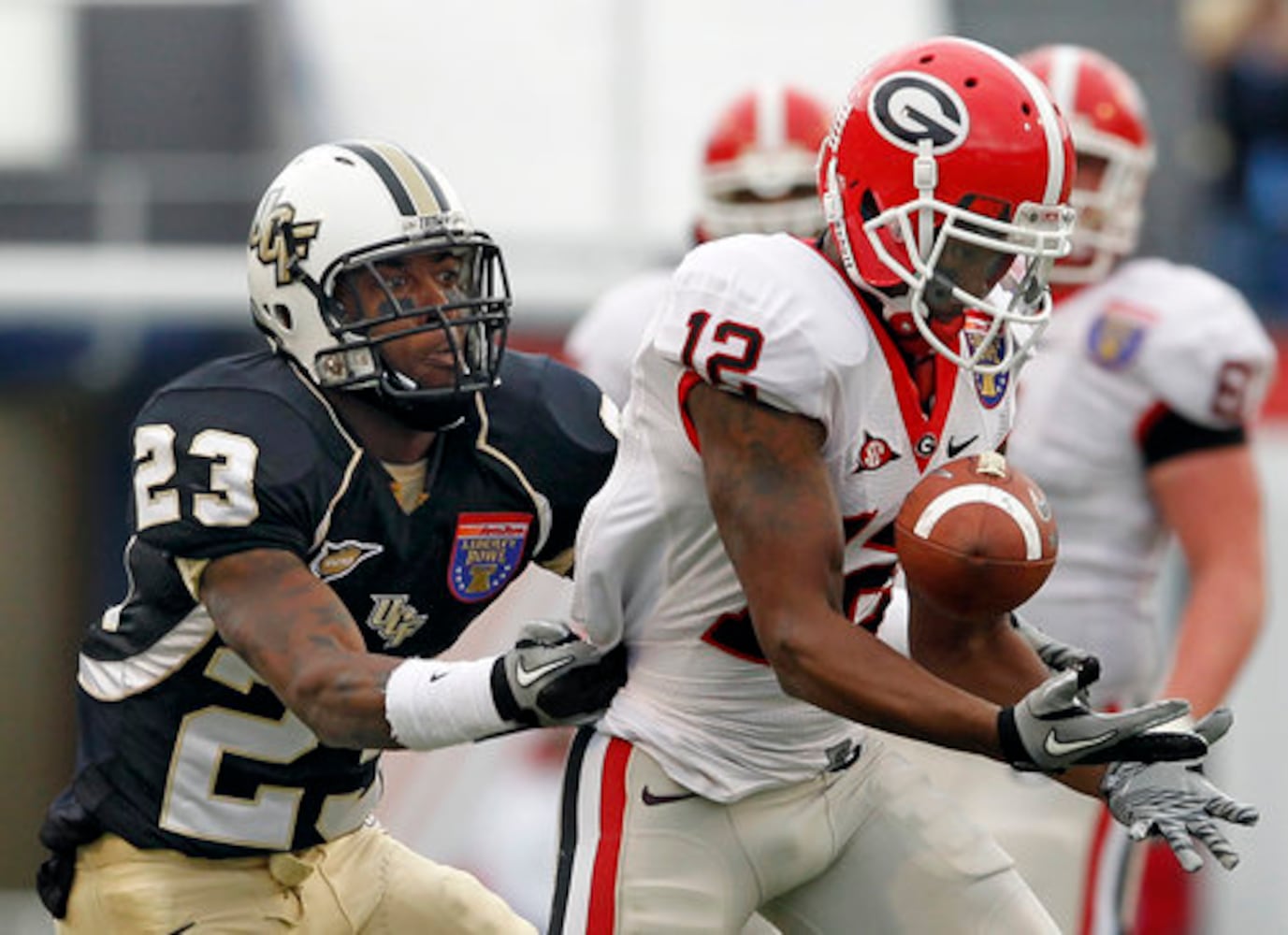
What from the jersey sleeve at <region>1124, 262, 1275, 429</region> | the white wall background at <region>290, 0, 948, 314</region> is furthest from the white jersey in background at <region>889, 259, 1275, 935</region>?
the white wall background at <region>290, 0, 948, 314</region>

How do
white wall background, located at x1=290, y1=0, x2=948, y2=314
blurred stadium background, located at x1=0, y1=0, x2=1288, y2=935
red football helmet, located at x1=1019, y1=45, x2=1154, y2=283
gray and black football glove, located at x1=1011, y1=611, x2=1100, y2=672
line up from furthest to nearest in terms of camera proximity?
white wall background, located at x1=290, y1=0, x2=948, y2=314
blurred stadium background, located at x1=0, y1=0, x2=1288, y2=935
red football helmet, located at x1=1019, y1=45, x2=1154, y2=283
gray and black football glove, located at x1=1011, y1=611, x2=1100, y2=672

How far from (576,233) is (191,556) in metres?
6.75

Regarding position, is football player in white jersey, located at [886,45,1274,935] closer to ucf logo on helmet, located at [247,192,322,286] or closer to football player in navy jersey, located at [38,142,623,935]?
football player in navy jersey, located at [38,142,623,935]

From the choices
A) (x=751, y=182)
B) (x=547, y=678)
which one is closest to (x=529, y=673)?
(x=547, y=678)

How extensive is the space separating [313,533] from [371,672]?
0.29 metres

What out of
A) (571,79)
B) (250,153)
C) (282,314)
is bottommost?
(250,153)

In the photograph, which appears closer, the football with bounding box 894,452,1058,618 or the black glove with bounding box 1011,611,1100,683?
the football with bounding box 894,452,1058,618

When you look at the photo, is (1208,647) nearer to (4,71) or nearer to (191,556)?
(191,556)

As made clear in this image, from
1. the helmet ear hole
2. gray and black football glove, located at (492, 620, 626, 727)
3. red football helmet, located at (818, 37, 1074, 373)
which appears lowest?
gray and black football glove, located at (492, 620, 626, 727)

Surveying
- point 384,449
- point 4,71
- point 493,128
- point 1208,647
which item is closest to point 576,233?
point 493,128

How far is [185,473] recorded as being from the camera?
Result: 13.1 feet

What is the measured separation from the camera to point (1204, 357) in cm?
526

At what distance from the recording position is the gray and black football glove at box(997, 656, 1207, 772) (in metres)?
3.51

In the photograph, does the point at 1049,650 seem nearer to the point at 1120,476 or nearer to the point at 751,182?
the point at 1120,476
